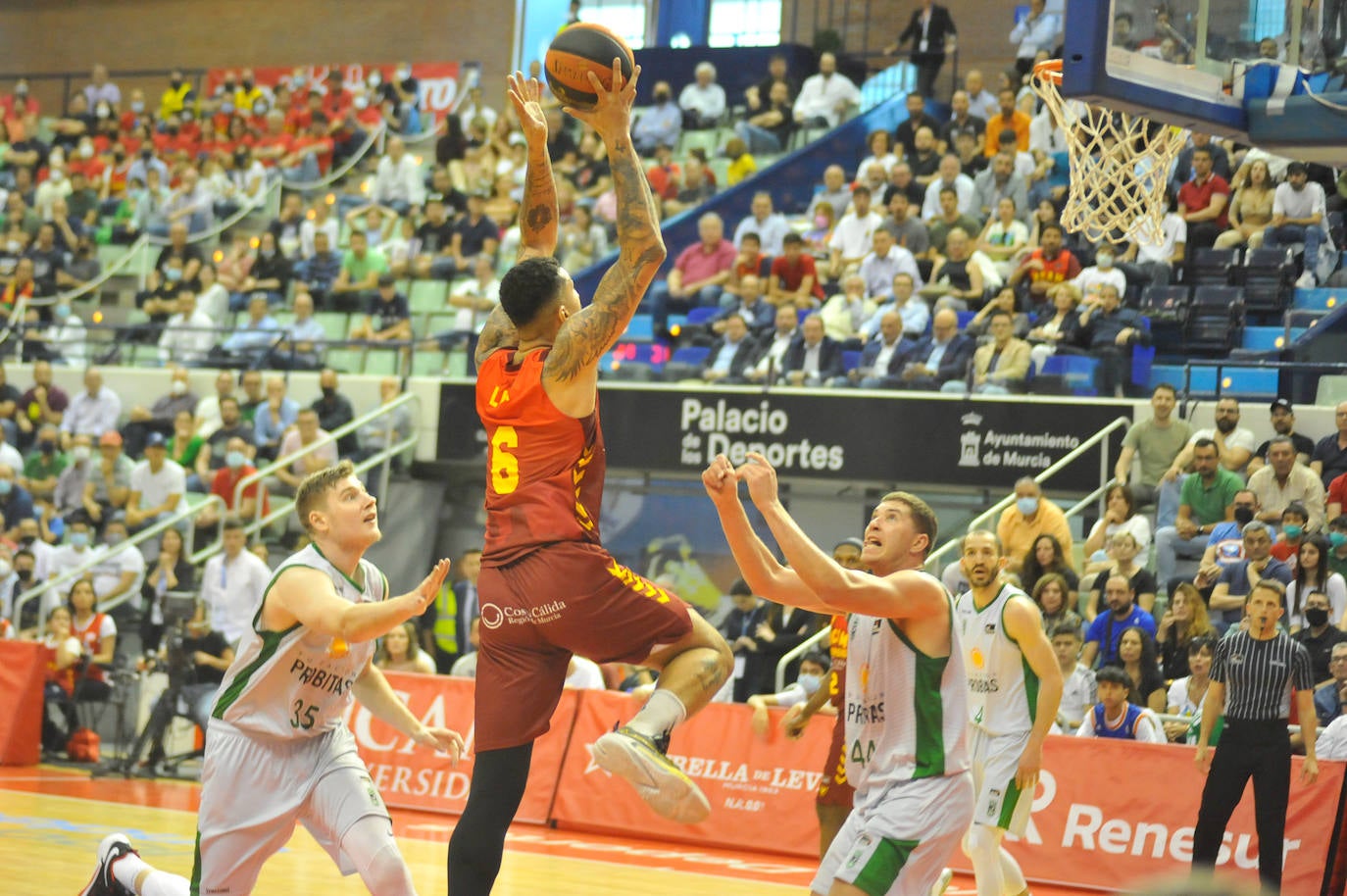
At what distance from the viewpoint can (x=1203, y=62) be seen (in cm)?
787

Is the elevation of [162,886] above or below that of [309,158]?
below

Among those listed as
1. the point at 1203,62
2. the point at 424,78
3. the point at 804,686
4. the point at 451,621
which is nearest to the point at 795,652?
the point at 804,686

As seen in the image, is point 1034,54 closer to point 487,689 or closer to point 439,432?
point 439,432

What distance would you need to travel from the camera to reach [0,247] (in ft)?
72.8

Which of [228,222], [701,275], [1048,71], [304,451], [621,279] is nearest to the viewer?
[621,279]

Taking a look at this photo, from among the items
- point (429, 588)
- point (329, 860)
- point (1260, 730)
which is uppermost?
point (429, 588)

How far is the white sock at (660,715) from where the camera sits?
191 inches

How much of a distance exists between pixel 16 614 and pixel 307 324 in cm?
447

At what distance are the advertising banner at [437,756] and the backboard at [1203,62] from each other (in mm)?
6322

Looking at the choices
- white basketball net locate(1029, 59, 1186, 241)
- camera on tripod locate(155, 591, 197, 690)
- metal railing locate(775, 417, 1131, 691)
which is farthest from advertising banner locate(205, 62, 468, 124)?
white basketball net locate(1029, 59, 1186, 241)

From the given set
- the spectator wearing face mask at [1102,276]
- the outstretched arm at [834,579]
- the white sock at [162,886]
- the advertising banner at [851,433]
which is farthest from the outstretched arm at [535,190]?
the spectator wearing face mask at [1102,276]

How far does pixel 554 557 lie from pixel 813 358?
1049 cm

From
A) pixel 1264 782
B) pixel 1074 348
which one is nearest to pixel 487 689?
pixel 1264 782

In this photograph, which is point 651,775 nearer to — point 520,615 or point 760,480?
point 520,615
